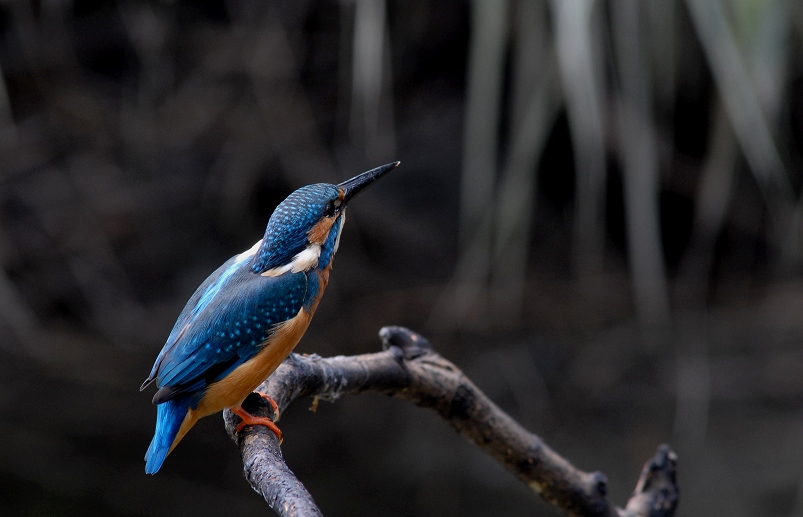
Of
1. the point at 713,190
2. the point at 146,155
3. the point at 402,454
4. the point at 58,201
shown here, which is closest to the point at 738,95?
the point at 713,190

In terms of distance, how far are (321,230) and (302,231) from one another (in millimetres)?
45

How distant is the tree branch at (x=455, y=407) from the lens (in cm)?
136

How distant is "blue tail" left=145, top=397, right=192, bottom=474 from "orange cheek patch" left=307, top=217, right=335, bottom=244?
36 cm

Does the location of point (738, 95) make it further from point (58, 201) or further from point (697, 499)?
point (58, 201)

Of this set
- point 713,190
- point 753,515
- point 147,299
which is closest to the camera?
point 713,190

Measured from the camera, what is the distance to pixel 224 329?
4.39 feet

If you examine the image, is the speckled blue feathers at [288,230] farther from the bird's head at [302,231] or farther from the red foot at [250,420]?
the red foot at [250,420]

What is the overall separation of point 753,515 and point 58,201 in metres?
2.60

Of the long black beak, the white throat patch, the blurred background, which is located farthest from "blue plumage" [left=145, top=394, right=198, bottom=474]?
the blurred background

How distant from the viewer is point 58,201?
2.83 metres

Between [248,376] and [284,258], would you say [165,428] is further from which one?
[284,258]

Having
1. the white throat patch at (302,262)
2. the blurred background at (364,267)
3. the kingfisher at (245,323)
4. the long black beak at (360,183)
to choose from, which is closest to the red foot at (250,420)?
the kingfisher at (245,323)

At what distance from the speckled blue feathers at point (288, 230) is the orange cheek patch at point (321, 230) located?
0.4 inches

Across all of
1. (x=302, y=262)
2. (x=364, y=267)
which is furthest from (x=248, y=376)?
(x=364, y=267)
